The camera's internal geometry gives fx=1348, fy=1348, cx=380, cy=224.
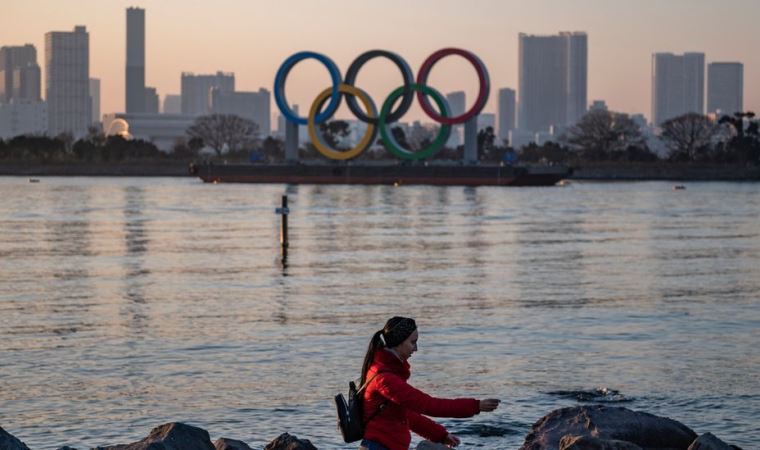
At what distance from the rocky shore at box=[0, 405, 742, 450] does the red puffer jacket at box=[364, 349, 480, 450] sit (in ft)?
7.36

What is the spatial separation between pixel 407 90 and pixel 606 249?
98.0m

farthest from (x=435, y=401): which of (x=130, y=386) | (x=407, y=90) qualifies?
(x=407, y=90)

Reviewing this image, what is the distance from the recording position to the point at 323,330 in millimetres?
A: 24750

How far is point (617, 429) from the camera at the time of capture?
505 inches

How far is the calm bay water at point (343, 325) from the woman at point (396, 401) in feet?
17.3

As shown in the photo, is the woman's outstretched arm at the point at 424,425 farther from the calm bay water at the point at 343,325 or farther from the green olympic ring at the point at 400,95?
the green olympic ring at the point at 400,95

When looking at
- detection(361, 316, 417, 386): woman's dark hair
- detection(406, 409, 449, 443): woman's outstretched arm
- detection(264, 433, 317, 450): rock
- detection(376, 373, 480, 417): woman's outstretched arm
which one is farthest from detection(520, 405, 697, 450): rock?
detection(361, 316, 417, 386): woman's dark hair

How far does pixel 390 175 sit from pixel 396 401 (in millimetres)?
139966

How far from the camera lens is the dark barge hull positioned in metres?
148

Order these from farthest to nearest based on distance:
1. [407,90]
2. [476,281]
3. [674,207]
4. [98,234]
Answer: [407,90] → [674,207] → [98,234] → [476,281]

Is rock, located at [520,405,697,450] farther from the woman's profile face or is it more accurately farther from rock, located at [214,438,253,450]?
the woman's profile face

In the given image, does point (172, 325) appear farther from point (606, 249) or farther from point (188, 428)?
point (606, 249)

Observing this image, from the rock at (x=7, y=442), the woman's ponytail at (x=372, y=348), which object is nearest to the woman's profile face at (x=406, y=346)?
the woman's ponytail at (x=372, y=348)

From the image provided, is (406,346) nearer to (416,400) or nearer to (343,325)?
(416,400)
